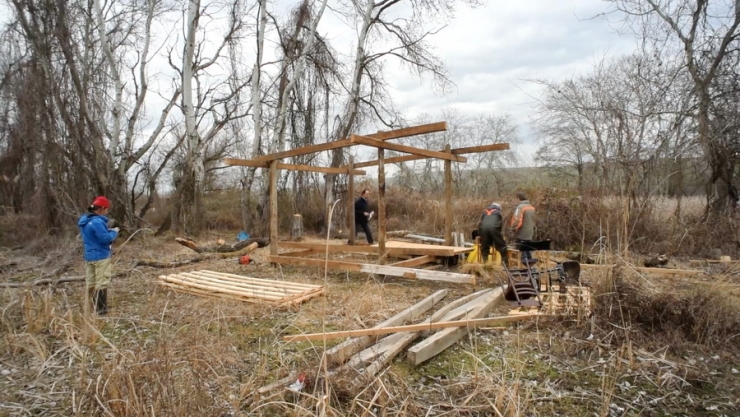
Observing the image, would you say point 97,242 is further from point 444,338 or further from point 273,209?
point 444,338

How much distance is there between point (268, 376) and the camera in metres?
3.34

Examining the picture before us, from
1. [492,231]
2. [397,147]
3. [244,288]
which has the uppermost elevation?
[397,147]

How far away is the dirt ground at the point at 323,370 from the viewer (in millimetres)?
2402

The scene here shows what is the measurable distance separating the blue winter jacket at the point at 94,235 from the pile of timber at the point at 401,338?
3021mm

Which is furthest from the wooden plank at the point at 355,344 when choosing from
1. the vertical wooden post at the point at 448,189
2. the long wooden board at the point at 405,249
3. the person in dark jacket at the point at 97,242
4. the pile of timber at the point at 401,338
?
the vertical wooden post at the point at 448,189

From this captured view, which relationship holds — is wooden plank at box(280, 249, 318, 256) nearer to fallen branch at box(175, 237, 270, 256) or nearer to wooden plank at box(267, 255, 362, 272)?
wooden plank at box(267, 255, 362, 272)

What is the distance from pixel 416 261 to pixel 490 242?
4.73 ft

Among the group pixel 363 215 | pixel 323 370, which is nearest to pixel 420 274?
pixel 323 370

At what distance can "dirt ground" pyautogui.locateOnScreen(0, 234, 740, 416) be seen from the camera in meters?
2.40

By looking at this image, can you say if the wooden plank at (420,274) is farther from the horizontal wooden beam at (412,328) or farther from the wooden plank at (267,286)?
the horizontal wooden beam at (412,328)

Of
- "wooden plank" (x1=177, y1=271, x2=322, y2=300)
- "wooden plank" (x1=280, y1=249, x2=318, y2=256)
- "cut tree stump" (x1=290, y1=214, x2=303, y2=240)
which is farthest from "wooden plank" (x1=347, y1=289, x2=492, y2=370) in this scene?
"cut tree stump" (x1=290, y1=214, x2=303, y2=240)

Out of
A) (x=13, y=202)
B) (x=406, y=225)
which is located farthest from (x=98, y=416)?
(x=13, y=202)

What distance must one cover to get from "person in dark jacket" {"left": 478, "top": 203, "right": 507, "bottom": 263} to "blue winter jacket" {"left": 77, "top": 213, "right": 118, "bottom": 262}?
596 cm

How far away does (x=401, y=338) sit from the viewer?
12.8 feet
